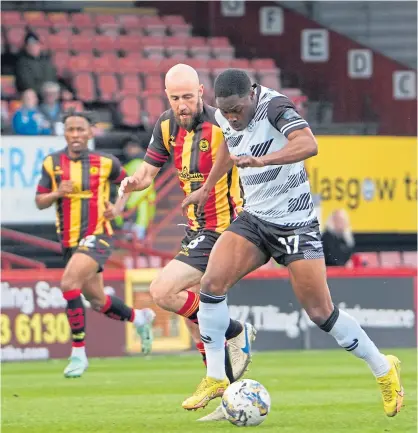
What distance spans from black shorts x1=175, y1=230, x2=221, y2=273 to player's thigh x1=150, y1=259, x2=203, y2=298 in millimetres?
40

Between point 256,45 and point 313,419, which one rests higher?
point 256,45

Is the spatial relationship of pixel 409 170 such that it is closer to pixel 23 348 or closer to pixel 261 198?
pixel 23 348

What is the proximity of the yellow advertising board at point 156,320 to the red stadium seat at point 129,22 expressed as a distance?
8578mm

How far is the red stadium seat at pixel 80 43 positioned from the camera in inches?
866

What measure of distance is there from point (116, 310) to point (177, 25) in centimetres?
1157

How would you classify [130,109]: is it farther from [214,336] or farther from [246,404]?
[246,404]

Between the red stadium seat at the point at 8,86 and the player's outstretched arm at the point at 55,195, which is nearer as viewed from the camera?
the player's outstretched arm at the point at 55,195

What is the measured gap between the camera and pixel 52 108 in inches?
725

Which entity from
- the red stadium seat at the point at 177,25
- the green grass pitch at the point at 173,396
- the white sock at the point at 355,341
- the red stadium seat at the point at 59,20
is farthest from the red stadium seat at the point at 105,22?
the white sock at the point at 355,341

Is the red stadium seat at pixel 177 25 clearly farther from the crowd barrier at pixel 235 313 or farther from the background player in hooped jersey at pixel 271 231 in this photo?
the background player in hooped jersey at pixel 271 231

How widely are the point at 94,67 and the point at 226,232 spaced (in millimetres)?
13932

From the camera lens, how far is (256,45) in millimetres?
23609

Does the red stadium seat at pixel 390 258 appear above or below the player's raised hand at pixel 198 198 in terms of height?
below

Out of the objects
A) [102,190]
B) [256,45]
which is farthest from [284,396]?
[256,45]
